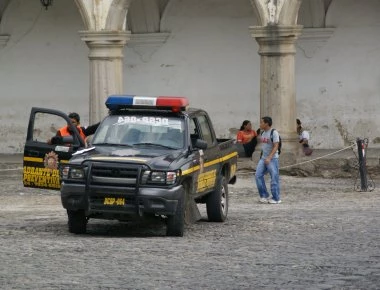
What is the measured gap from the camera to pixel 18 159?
28750mm

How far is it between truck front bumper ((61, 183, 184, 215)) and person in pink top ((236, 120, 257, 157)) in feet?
37.9

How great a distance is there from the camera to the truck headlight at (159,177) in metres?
15.7

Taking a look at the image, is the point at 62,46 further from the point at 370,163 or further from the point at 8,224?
the point at 8,224

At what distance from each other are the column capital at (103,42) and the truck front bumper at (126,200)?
10.7 meters

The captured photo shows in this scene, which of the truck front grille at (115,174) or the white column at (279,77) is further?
the white column at (279,77)

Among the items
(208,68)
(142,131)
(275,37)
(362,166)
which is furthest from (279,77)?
(142,131)

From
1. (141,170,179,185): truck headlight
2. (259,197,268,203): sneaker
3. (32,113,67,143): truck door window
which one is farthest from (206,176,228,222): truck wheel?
(32,113,67,143): truck door window

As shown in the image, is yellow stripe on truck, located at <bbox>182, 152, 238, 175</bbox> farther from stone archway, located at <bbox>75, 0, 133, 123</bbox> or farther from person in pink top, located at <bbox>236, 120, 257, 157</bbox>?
person in pink top, located at <bbox>236, 120, 257, 157</bbox>

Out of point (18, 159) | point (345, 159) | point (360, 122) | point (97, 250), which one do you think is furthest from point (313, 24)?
point (97, 250)

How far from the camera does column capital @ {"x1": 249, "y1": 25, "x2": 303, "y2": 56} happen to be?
83.8 ft

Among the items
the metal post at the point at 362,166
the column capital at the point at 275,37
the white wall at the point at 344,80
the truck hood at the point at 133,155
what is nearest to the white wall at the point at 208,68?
the white wall at the point at 344,80

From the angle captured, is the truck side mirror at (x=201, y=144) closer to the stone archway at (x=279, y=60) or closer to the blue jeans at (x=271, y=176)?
the blue jeans at (x=271, y=176)

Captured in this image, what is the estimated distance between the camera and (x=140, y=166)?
15.7m

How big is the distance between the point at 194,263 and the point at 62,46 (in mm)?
17960
